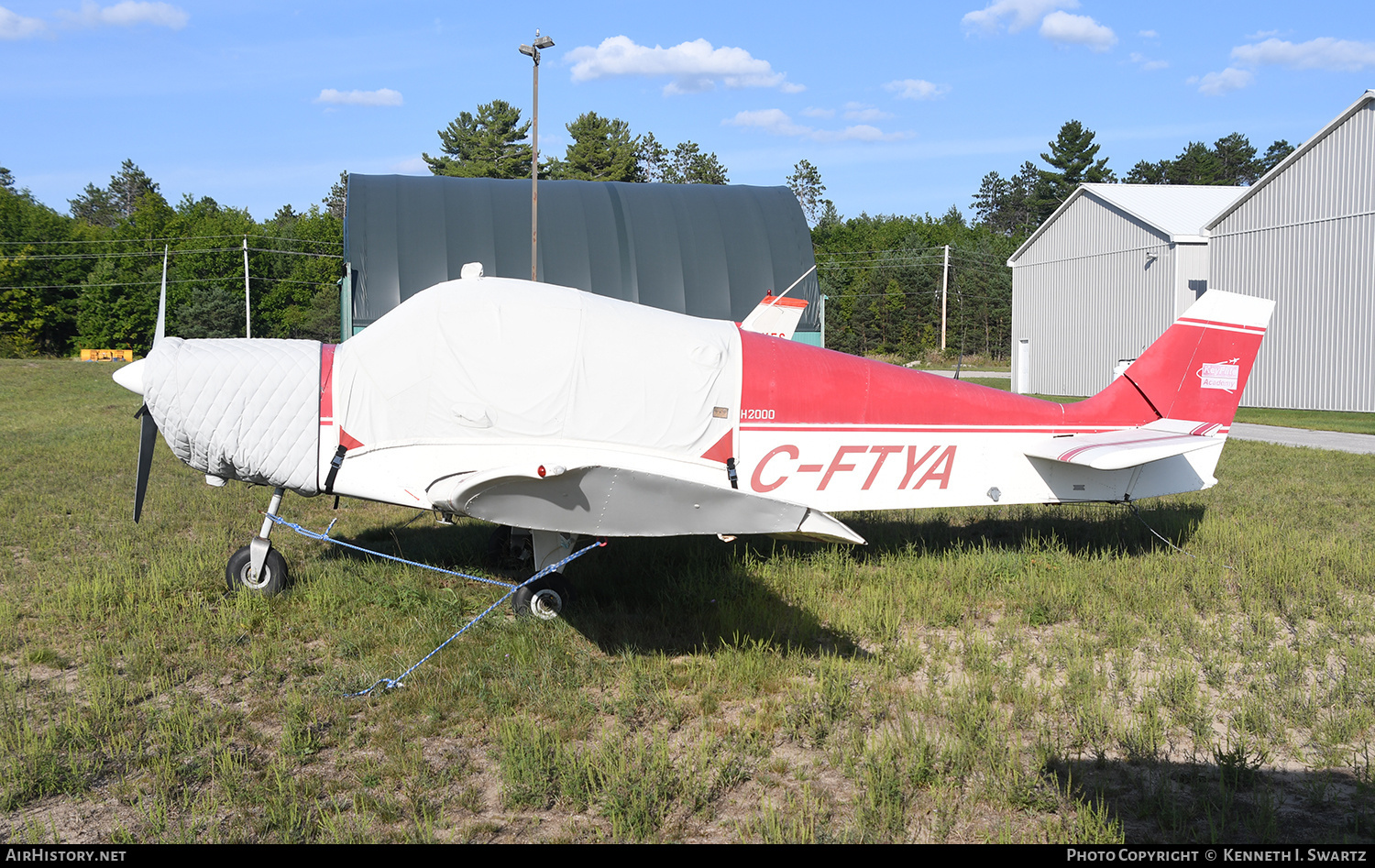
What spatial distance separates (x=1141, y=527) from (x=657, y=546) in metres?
4.61

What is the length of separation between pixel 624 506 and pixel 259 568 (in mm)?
3189

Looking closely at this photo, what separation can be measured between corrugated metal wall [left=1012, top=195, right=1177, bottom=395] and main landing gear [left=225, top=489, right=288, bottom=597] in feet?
86.7

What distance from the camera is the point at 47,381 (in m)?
29.3

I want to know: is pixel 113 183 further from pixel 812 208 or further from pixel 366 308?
pixel 366 308

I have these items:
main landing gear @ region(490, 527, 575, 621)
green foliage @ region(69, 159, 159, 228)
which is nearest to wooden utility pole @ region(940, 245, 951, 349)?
main landing gear @ region(490, 527, 575, 621)

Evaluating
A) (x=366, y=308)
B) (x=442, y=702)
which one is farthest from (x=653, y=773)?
(x=366, y=308)

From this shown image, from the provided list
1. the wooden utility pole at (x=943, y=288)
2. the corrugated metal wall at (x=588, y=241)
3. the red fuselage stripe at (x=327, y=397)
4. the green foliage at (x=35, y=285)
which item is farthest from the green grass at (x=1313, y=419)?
the green foliage at (x=35, y=285)

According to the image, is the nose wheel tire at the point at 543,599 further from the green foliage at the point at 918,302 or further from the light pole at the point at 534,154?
the green foliage at the point at 918,302

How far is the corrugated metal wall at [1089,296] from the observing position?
27.0 m

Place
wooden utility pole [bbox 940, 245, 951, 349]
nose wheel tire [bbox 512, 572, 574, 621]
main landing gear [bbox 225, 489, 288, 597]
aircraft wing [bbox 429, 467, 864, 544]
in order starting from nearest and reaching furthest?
aircraft wing [bbox 429, 467, 864, 544], nose wheel tire [bbox 512, 572, 574, 621], main landing gear [bbox 225, 489, 288, 597], wooden utility pole [bbox 940, 245, 951, 349]

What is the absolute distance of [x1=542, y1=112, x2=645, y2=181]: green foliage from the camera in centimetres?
6291

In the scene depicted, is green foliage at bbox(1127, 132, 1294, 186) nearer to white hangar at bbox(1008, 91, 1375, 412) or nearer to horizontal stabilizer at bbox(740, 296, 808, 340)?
white hangar at bbox(1008, 91, 1375, 412)

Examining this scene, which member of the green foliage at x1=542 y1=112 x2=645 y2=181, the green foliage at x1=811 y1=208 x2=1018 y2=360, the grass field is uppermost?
the green foliage at x1=542 y1=112 x2=645 y2=181

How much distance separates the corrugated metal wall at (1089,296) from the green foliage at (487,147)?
41.2 metres
